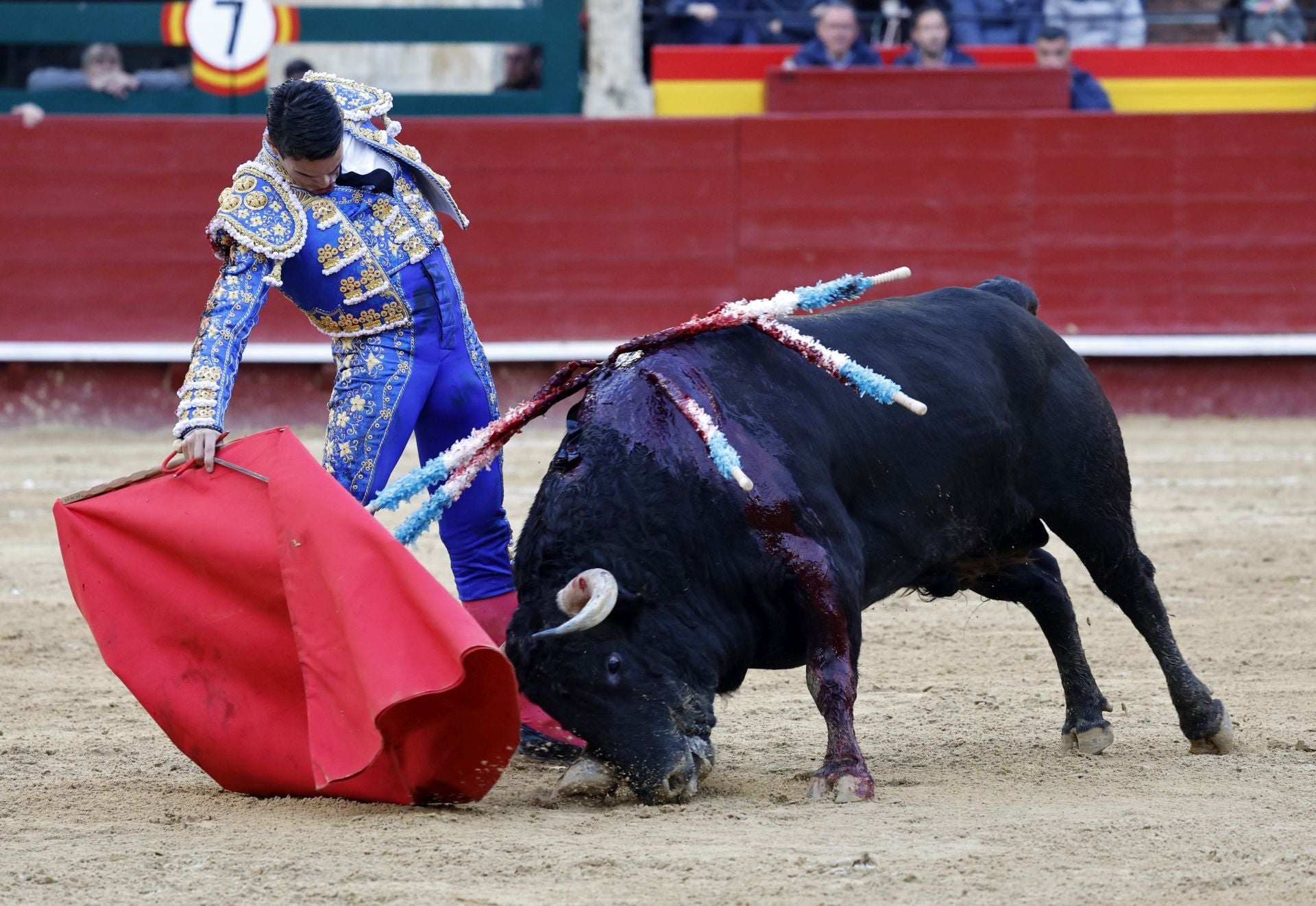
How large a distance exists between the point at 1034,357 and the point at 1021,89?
5243 millimetres

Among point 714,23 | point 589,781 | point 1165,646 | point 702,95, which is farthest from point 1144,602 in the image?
point 714,23

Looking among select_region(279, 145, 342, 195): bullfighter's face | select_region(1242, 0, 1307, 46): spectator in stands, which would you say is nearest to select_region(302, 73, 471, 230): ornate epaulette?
select_region(279, 145, 342, 195): bullfighter's face

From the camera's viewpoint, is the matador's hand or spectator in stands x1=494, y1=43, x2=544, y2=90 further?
spectator in stands x1=494, y1=43, x2=544, y2=90

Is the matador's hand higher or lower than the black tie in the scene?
lower

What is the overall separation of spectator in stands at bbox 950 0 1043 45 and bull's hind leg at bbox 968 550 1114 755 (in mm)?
5689

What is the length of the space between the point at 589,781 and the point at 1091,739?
105cm

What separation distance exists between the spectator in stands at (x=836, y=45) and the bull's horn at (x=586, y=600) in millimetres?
5899

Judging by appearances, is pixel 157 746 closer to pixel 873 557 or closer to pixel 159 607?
pixel 159 607

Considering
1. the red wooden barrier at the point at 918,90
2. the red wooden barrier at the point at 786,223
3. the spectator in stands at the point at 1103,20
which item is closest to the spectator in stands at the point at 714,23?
the red wooden barrier at the point at 918,90

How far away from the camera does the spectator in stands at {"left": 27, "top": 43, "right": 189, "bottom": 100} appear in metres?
8.28

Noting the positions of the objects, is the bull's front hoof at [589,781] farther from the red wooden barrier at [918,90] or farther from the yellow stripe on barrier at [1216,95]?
the yellow stripe on barrier at [1216,95]

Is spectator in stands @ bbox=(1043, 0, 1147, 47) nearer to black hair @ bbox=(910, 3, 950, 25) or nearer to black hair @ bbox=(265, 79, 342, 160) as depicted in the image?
black hair @ bbox=(910, 3, 950, 25)

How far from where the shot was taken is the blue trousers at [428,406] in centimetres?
331

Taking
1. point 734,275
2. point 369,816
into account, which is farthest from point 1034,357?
point 734,275
